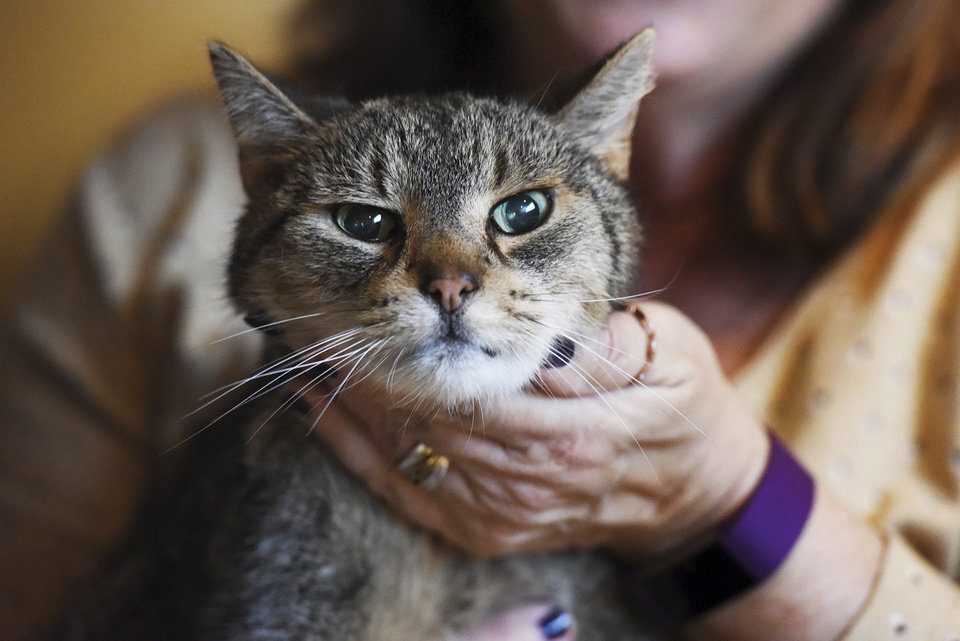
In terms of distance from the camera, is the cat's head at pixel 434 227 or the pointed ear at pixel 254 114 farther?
the pointed ear at pixel 254 114

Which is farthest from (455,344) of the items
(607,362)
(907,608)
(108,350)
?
(108,350)

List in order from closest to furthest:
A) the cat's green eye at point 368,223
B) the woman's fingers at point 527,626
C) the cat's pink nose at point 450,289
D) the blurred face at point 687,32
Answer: the cat's pink nose at point 450,289
the cat's green eye at point 368,223
the woman's fingers at point 527,626
the blurred face at point 687,32

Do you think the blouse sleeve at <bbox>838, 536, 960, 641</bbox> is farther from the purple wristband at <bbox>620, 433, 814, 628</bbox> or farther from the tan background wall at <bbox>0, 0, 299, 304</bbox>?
the tan background wall at <bbox>0, 0, 299, 304</bbox>

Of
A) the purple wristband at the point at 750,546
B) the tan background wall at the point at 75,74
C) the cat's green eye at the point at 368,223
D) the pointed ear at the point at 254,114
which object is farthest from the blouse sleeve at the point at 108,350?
the purple wristband at the point at 750,546

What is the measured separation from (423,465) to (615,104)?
0.45 meters

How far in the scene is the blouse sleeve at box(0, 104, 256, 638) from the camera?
1.03m

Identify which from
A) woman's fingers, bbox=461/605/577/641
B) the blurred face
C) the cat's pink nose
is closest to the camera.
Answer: the cat's pink nose

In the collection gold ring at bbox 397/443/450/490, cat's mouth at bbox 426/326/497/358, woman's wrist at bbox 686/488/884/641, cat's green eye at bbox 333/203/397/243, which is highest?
cat's green eye at bbox 333/203/397/243

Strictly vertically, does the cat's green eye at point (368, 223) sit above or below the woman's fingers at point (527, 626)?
above

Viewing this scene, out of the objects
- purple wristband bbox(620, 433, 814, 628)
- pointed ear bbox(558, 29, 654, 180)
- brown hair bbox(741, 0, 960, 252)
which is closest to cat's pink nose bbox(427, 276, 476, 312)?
pointed ear bbox(558, 29, 654, 180)

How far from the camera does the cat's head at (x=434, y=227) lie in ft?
1.98

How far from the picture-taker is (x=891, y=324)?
37.7 inches

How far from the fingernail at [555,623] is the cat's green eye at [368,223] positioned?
0.52 metres

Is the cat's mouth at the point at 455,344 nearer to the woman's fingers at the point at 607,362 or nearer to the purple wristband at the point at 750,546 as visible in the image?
the woman's fingers at the point at 607,362
